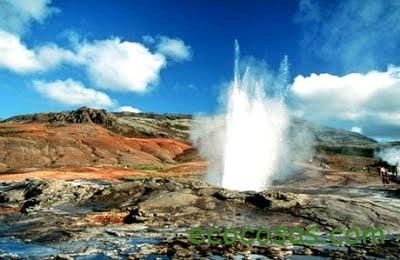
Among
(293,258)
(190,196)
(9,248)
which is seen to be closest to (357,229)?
(293,258)

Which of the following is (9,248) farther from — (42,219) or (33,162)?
(33,162)

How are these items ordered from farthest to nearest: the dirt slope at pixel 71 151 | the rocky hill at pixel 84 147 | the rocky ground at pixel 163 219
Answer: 1. the rocky hill at pixel 84 147
2. the dirt slope at pixel 71 151
3. the rocky ground at pixel 163 219

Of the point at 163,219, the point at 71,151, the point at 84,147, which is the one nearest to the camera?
the point at 163,219

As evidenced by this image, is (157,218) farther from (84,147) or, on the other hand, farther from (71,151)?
(84,147)

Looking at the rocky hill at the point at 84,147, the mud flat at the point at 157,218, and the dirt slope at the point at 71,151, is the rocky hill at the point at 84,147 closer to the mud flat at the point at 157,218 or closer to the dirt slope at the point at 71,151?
the dirt slope at the point at 71,151

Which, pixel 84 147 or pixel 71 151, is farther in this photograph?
pixel 84 147

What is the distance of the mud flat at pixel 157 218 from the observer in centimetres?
1126

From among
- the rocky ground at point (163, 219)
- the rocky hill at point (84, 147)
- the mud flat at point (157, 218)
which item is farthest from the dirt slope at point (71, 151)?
the rocky ground at point (163, 219)

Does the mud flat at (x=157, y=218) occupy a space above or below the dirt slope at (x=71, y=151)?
below

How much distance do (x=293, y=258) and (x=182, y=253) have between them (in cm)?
260

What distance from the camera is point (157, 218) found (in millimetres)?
15727

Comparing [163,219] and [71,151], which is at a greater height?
[71,151]

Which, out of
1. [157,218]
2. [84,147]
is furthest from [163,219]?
[84,147]

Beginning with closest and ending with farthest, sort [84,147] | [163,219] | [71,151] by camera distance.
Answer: [163,219]
[71,151]
[84,147]
